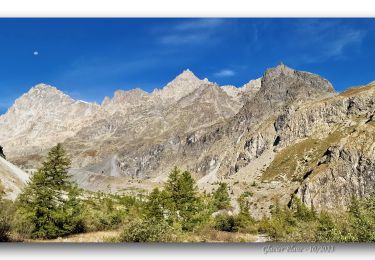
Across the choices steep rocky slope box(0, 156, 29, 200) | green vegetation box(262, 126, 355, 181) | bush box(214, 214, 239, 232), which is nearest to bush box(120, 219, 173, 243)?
bush box(214, 214, 239, 232)

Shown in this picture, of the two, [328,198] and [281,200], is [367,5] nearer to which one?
[281,200]

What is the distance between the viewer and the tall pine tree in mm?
26492

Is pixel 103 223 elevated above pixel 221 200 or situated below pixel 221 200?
below

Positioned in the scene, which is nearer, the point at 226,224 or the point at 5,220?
the point at 5,220

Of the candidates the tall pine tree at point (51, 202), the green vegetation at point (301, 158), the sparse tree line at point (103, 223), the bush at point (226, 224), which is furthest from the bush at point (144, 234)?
the green vegetation at point (301, 158)

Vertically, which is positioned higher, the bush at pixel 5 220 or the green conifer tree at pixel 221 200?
the green conifer tree at pixel 221 200

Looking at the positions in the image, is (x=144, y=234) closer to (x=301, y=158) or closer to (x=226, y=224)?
(x=226, y=224)

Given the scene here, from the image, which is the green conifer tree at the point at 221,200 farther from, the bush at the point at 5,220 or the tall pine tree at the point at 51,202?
the bush at the point at 5,220

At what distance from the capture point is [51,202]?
1095 inches

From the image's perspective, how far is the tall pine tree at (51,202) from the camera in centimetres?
2649

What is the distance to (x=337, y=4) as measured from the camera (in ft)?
73.5

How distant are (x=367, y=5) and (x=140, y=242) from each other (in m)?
16.6

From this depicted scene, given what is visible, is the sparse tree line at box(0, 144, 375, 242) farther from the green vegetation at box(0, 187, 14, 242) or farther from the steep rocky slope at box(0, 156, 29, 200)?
the steep rocky slope at box(0, 156, 29, 200)

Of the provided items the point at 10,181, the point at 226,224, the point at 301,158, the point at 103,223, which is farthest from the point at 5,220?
the point at 301,158
